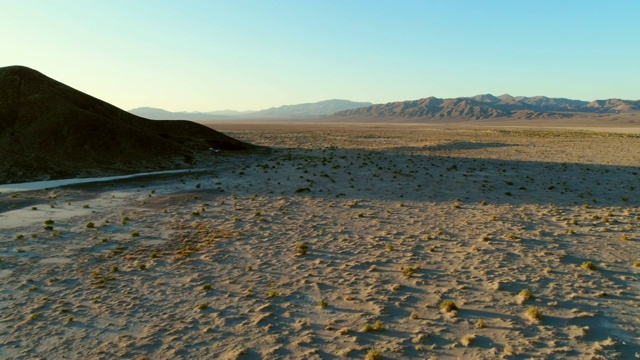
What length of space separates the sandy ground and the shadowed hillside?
988 cm

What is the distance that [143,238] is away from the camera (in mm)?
17391

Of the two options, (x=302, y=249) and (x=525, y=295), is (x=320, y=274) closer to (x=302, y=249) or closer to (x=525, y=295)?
(x=302, y=249)

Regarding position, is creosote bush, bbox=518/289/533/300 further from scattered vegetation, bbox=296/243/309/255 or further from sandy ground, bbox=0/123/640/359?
scattered vegetation, bbox=296/243/309/255

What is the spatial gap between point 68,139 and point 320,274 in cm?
3645

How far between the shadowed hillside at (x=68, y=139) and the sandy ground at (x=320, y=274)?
9885 millimetres

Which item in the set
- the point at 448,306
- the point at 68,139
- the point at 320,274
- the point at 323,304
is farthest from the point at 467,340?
the point at 68,139

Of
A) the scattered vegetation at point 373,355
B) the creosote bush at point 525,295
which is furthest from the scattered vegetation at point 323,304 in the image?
the creosote bush at point 525,295

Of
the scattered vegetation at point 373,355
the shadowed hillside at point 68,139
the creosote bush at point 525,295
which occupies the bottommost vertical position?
the creosote bush at point 525,295

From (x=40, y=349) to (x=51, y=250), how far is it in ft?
25.6

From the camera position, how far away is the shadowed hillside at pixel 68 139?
115 ft

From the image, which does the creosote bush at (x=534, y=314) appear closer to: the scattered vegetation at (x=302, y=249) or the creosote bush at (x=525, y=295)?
the creosote bush at (x=525, y=295)

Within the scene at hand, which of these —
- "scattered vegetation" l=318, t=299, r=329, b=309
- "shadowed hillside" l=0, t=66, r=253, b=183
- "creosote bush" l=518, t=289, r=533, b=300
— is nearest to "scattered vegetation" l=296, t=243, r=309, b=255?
"scattered vegetation" l=318, t=299, r=329, b=309

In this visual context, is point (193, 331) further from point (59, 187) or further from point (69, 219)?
point (59, 187)

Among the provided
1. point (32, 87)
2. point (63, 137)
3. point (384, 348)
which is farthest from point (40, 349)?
point (32, 87)
